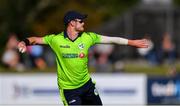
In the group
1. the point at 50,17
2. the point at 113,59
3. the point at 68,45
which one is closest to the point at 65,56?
the point at 68,45

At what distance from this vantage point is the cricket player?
31.3ft

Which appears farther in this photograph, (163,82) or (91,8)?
(91,8)

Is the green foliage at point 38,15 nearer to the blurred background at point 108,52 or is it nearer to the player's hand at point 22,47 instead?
the blurred background at point 108,52

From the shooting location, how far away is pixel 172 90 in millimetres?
20156

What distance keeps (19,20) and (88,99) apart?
900 inches

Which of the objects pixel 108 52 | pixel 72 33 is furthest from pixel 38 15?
pixel 72 33

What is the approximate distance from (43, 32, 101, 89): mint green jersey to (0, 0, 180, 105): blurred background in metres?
9.32

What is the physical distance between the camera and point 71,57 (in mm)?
9578

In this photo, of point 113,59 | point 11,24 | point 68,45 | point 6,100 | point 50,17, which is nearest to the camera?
point 68,45

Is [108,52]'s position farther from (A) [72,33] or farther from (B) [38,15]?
(A) [72,33]

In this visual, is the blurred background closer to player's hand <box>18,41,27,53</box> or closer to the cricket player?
the cricket player

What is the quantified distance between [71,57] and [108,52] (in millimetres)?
13244

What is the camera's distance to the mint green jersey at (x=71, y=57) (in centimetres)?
957

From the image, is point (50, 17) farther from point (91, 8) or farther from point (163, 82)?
point (163, 82)
